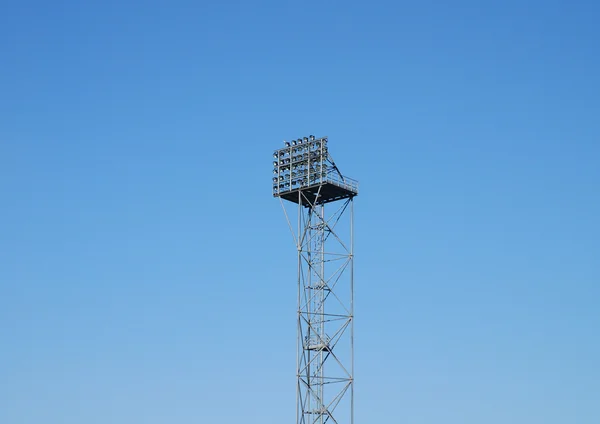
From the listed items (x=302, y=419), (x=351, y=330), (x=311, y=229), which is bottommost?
(x=302, y=419)

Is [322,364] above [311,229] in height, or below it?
below

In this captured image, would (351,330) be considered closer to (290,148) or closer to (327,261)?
(327,261)

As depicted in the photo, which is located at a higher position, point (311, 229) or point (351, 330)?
point (311, 229)

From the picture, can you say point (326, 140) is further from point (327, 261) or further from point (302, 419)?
point (302, 419)

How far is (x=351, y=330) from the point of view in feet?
486

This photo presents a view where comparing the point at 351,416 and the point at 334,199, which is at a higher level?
the point at 334,199

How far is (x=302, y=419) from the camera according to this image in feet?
481

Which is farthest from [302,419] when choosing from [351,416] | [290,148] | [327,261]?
[290,148]

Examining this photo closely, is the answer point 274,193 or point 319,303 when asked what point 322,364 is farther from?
point 274,193

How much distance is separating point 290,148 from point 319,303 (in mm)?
16980

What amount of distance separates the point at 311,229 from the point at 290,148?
9.06 m

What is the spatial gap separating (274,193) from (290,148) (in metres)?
5.10

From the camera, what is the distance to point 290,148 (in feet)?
504

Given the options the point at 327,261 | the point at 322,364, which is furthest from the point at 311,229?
the point at 322,364
